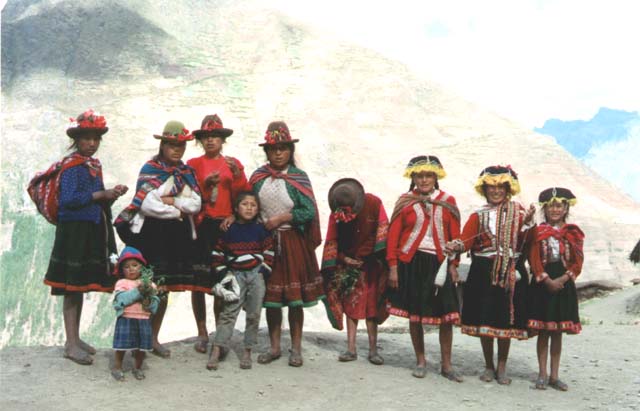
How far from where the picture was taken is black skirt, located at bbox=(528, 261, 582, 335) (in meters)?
5.81

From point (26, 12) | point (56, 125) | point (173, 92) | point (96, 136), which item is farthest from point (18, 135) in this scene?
point (96, 136)

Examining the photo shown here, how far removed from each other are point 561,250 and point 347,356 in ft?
7.13

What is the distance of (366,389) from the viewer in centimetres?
550

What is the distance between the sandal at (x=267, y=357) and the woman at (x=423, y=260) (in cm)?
112

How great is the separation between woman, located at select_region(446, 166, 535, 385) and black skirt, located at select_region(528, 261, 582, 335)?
3.7 inches

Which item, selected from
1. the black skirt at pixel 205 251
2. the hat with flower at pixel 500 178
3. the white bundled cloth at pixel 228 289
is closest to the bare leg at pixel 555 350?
the hat with flower at pixel 500 178

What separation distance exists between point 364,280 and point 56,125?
32.1 m

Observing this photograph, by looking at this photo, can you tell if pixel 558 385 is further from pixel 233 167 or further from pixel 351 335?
pixel 233 167

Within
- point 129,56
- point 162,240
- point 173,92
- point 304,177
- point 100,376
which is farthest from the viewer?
point 129,56

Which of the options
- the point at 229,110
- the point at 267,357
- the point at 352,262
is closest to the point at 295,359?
the point at 267,357

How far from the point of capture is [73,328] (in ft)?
18.4

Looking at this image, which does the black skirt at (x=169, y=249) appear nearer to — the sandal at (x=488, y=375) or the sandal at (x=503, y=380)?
the sandal at (x=488, y=375)

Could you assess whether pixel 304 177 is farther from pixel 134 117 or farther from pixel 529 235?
pixel 134 117

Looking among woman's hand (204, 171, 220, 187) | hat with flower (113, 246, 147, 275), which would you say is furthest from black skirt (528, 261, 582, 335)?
hat with flower (113, 246, 147, 275)
